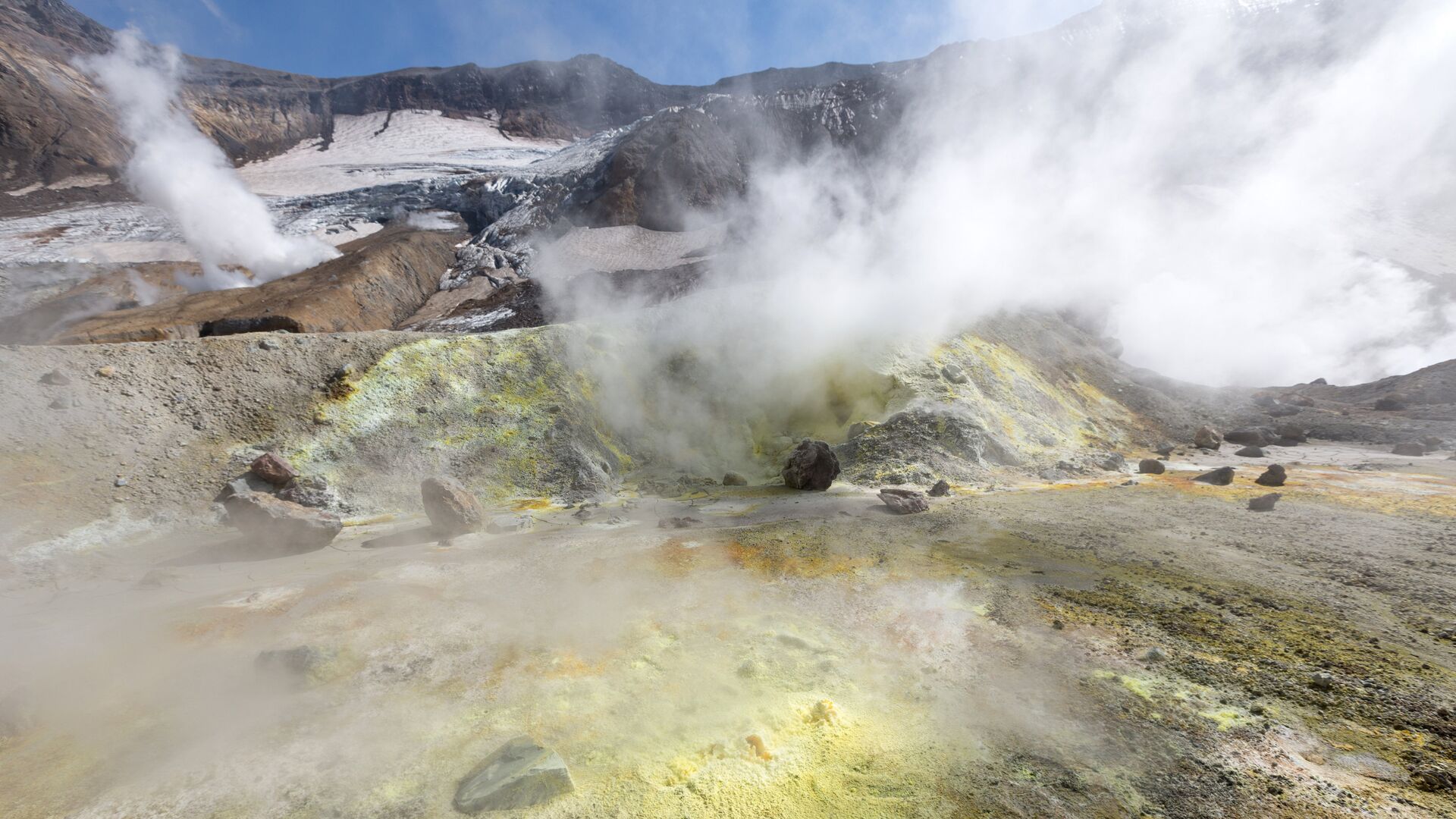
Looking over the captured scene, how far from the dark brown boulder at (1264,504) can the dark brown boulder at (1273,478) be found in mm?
1955

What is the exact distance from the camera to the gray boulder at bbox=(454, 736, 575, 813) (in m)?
3.11

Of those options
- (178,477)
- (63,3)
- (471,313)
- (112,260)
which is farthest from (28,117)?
(178,477)

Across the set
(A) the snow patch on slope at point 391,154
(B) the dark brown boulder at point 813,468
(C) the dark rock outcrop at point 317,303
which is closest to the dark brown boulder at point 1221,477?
(B) the dark brown boulder at point 813,468

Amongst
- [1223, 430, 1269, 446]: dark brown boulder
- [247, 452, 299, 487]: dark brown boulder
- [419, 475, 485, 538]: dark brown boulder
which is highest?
[247, 452, 299, 487]: dark brown boulder

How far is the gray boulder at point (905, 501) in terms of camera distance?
9.20 meters

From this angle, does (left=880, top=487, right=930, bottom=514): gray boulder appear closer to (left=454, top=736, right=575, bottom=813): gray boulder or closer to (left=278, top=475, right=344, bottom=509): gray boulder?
(left=454, top=736, right=575, bottom=813): gray boulder

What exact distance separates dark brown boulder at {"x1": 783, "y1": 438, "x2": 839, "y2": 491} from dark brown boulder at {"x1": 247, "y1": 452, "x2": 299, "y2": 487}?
8.85 metres

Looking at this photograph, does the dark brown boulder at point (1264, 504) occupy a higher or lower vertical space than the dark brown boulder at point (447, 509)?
lower

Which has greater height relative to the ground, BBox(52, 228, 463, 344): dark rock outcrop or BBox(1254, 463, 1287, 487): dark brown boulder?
BBox(52, 228, 463, 344): dark rock outcrop

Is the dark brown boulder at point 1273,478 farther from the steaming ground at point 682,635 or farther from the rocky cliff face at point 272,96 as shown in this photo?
the rocky cliff face at point 272,96

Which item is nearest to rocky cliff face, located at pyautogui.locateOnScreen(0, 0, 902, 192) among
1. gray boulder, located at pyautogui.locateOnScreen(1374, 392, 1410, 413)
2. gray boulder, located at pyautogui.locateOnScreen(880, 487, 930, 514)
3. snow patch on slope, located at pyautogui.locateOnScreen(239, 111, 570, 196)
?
snow patch on slope, located at pyautogui.locateOnScreen(239, 111, 570, 196)

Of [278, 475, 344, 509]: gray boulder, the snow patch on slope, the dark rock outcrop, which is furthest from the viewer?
the snow patch on slope

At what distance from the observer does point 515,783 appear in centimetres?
315

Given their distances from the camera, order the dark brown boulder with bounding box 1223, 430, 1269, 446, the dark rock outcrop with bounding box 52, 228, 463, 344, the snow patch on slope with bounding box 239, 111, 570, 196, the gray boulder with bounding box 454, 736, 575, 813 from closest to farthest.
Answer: the gray boulder with bounding box 454, 736, 575, 813, the dark brown boulder with bounding box 1223, 430, 1269, 446, the dark rock outcrop with bounding box 52, 228, 463, 344, the snow patch on slope with bounding box 239, 111, 570, 196
